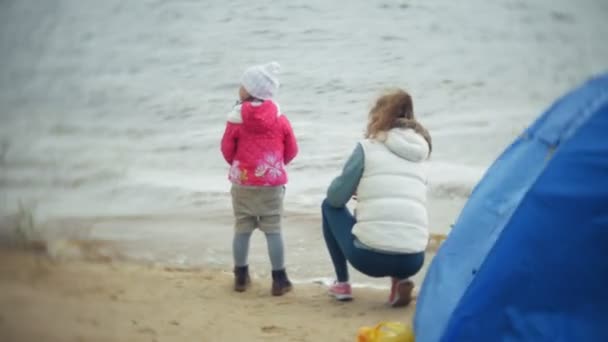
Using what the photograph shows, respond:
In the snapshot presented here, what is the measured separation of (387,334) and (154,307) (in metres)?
1.11

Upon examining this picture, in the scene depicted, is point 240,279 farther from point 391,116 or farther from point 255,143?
point 391,116

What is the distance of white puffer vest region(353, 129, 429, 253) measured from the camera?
3.30 metres

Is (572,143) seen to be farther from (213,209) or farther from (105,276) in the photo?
(213,209)

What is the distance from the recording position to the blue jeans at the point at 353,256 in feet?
10.9

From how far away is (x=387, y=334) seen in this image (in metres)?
2.80

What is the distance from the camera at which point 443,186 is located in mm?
6688

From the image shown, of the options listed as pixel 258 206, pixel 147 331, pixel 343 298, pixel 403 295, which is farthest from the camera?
pixel 258 206

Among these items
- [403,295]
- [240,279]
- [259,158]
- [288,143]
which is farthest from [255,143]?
[403,295]

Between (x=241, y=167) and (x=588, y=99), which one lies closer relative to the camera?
(x=588, y=99)

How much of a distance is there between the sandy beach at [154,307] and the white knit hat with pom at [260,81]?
957mm

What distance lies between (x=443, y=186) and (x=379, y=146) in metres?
3.43

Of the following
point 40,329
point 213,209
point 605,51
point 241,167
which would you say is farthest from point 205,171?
point 605,51

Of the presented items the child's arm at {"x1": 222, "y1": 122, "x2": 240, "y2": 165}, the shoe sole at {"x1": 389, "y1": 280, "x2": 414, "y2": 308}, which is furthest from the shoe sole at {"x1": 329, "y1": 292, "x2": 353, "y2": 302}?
the child's arm at {"x1": 222, "y1": 122, "x2": 240, "y2": 165}

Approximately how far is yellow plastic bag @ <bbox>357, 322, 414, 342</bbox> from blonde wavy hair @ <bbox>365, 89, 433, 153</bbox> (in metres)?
0.87
